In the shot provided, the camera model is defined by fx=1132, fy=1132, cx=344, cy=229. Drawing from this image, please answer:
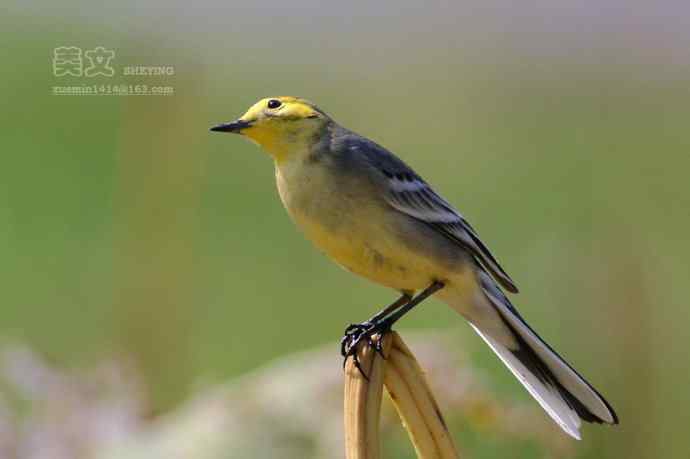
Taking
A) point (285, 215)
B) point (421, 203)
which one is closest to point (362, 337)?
point (421, 203)

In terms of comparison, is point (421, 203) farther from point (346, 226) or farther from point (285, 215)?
point (285, 215)

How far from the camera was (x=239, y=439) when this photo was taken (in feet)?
12.6

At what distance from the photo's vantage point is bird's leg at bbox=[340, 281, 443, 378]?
9.89 feet

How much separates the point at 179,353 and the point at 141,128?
4.89 feet

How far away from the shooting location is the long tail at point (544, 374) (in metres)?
3.09

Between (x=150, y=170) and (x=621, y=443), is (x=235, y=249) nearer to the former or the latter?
(x=150, y=170)

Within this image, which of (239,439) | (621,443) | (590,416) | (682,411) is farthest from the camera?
(682,411)

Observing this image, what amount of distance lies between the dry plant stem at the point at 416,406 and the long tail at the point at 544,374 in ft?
2.36

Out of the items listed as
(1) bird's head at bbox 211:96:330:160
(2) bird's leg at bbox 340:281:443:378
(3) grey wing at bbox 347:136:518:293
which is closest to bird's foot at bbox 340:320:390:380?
(2) bird's leg at bbox 340:281:443:378

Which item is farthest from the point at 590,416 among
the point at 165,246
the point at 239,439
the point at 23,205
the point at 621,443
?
the point at 23,205

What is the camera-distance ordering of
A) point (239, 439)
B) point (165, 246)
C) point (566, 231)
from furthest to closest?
point (566, 231) < point (165, 246) < point (239, 439)

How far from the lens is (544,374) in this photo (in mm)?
3373

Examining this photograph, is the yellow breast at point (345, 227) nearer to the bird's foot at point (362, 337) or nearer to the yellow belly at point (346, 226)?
the yellow belly at point (346, 226)

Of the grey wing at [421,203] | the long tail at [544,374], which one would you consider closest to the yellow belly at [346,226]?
the grey wing at [421,203]
